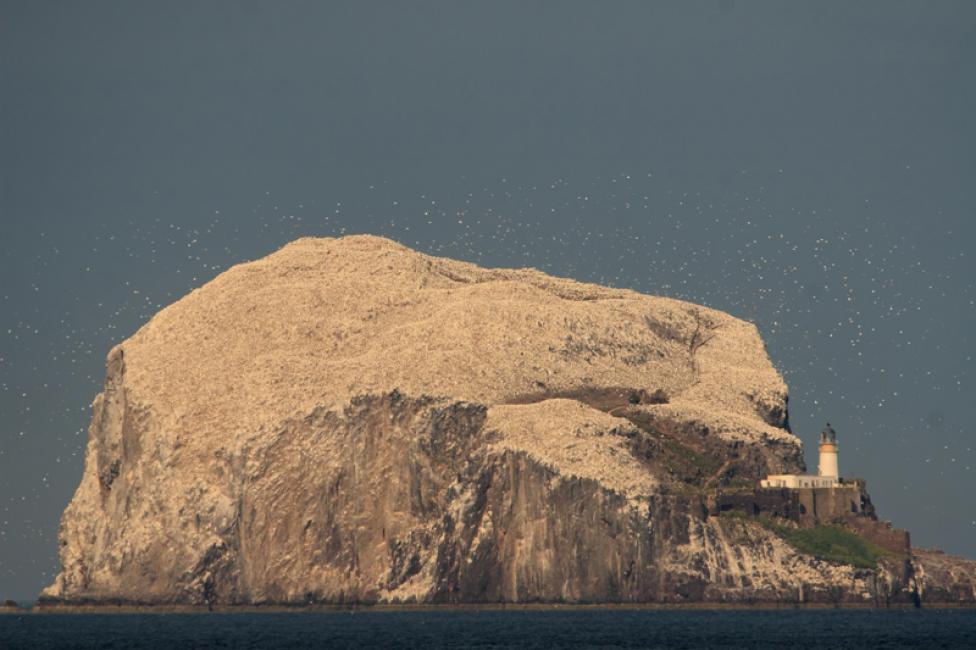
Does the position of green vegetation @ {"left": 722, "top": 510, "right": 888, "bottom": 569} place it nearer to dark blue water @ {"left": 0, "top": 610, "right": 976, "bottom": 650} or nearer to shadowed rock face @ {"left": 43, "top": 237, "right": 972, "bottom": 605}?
shadowed rock face @ {"left": 43, "top": 237, "right": 972, "bottom": 605}

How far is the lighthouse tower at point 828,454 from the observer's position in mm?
196875

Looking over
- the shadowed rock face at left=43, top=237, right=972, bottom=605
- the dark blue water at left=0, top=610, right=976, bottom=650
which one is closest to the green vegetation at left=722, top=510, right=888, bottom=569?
the shadowed rock face at left=43, top=237, right=972, bottom=605

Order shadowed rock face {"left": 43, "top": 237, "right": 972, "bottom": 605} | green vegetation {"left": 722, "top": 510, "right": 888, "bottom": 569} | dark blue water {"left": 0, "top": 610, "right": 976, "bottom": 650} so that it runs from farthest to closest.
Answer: green vegetation {"left": 722, "top": 510, "right": 888, "bottom": 569}
shadowed rock face {"left": 43, "top": 237, "right": 972, "bottom": 605}
dark blue water {"left": 0, "top": 610, "right": 976, "bottom": 650}

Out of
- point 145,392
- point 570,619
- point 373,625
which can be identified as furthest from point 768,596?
point 145,392

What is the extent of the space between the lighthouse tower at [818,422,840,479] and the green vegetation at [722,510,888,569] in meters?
10.1

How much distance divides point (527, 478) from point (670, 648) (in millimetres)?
41147

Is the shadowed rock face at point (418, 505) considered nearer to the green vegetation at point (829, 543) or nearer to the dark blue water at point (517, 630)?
the green vegetation at point (829, 543)

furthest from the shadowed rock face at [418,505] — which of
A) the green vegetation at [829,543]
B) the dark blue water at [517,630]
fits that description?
the dark blue water at [517,630]

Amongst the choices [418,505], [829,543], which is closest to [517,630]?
[418,505]

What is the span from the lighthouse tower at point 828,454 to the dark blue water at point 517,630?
645 inches

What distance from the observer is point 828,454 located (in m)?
198

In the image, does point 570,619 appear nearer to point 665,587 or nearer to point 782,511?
point 665,587

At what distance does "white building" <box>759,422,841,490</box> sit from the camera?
193125 millimetres

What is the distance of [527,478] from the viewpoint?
181 m
